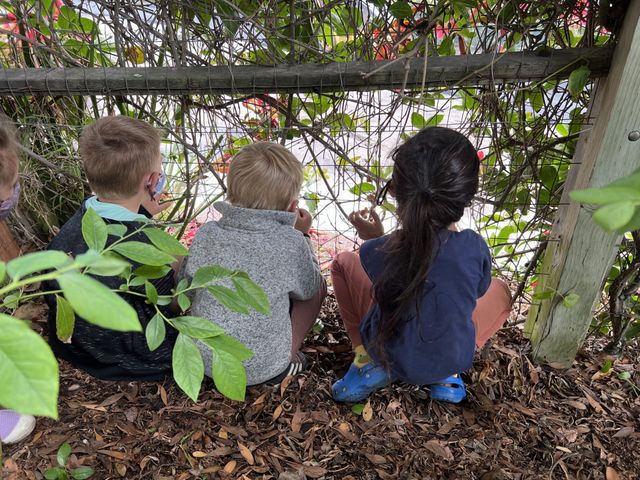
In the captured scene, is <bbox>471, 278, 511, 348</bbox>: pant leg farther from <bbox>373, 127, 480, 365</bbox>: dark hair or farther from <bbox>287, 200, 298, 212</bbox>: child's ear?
<bbox>287, 200, 298, 212</bbox>: child's ear

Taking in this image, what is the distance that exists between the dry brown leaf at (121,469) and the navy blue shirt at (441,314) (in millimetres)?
845

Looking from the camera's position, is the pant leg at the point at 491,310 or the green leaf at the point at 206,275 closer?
the green leaf at the point at 206,275

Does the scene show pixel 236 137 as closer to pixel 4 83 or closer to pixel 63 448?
pixel 4 83

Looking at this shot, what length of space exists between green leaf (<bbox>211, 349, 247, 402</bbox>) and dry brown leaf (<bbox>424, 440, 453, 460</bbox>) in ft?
3.80

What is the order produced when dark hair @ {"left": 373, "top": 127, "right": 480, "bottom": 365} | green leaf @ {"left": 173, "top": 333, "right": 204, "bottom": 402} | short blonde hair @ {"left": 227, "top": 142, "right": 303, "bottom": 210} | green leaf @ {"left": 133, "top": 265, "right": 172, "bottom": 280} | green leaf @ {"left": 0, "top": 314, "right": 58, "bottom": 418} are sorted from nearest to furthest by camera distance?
green leaf @ {"left": 0, "top": 314, "right": 58, "bottom": 418}, green leaf @ {"left": 173, "top": 333, "right": 204, "bottom": 402}, green leaf @ {"left": 133, "top": 265, "right": 172, "bottom": 280}, dark hair @ {"left": 373, "top": 127, "right": 480, "bottom": 365}, short blonde hair @ {"left": 227, "top": 142, "right": 303, "bottom": 210}

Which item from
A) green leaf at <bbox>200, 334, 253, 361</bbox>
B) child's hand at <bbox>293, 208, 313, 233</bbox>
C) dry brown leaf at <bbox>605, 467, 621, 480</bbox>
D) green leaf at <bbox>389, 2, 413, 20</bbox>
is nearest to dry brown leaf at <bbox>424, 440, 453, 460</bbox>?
dry brown leaf at <bbox>605, 467, 621, 480</bbox>

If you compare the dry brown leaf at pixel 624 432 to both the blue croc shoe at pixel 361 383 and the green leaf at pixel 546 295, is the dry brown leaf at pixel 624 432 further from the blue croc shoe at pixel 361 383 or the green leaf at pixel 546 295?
the blue croc shoe at pixel 361 383

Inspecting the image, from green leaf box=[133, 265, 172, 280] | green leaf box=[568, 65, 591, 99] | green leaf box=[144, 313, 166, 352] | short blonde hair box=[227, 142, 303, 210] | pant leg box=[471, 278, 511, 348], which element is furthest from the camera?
pant leg box=[471, 278, 511, 348]

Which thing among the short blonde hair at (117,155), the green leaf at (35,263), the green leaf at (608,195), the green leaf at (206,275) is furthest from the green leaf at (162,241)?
the short blonde hair at (117,155)

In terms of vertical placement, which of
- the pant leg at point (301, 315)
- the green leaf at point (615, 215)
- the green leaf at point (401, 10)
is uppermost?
the green leaf at point (401, 10)

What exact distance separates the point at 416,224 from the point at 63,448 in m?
1.30

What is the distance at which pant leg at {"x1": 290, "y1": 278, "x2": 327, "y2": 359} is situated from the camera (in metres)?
1.87

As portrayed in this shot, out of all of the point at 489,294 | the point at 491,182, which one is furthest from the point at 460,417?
the point at 491,182

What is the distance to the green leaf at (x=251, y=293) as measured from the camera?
0.74 metres
